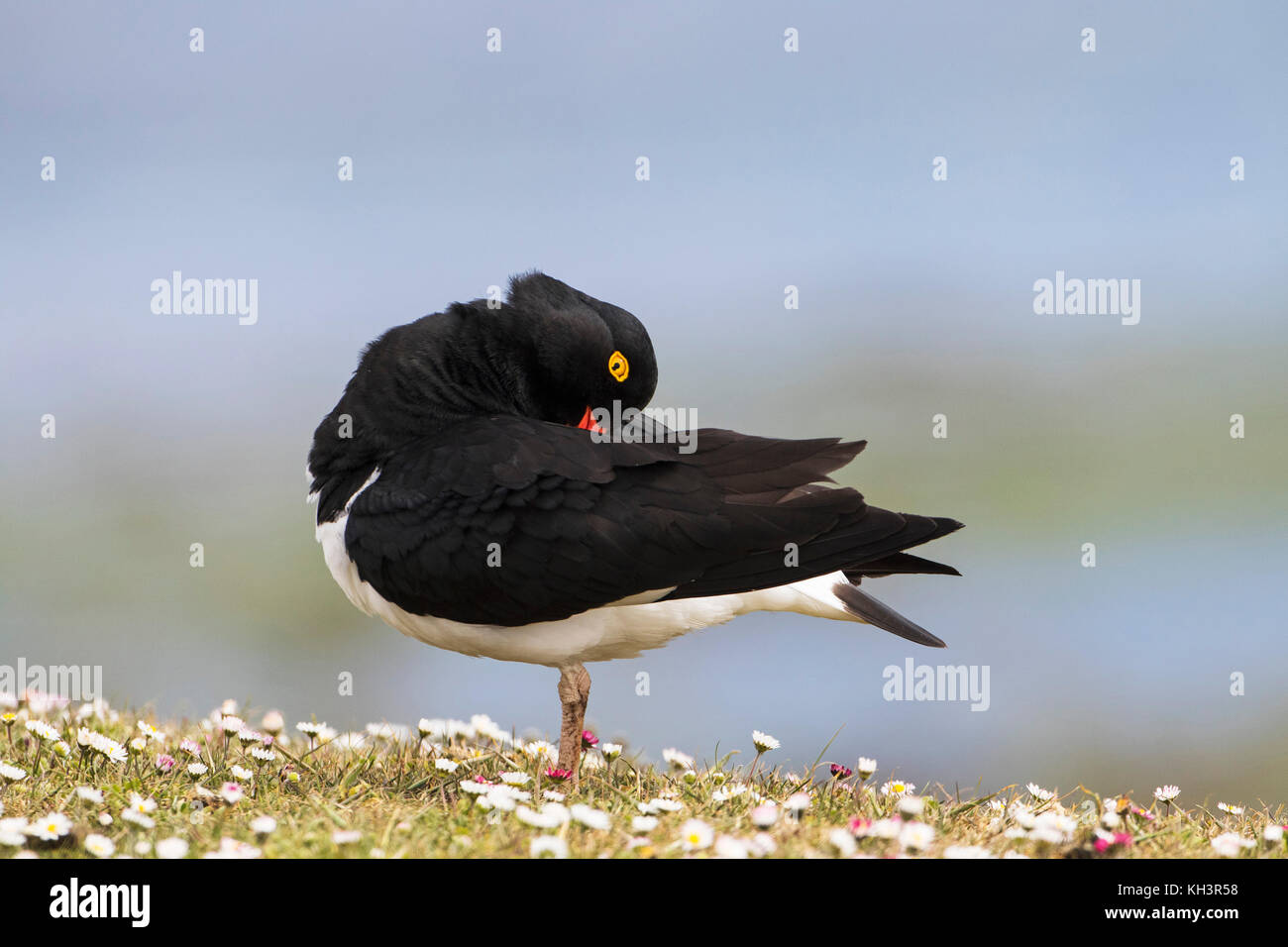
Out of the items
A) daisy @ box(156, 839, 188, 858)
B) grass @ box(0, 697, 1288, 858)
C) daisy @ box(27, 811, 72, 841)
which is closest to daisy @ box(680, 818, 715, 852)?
grass @ box(0, 697, 1288, 858)

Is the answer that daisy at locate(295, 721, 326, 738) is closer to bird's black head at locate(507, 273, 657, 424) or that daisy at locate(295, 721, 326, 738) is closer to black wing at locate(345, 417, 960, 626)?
black wing at locate(345, 417, 960, 626)

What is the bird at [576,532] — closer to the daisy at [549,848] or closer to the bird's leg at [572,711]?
the bird's leg at [572,711]

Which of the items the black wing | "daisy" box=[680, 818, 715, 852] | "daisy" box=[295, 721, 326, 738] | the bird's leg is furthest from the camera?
"daisy" box=[295, 721, 326, 738]

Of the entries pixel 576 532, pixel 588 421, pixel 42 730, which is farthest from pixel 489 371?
pixel 42 730

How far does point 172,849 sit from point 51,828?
0.61 metres

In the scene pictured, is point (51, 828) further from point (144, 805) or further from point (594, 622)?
point (594, 622)

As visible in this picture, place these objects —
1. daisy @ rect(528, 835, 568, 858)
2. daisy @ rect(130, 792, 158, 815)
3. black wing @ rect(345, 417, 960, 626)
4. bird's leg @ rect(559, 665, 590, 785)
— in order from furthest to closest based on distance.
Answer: bird's leg @ rect(559, 665, 590, 785) < black wing @ rect(345, 417, 960, 626) < daisy @ rect(130, 792, 158, 815) < daisy @ rect(528, 835, 568, 858)

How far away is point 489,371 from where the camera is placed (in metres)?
6.41

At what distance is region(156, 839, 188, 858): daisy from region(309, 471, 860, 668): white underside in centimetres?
190

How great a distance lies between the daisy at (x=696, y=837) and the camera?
3893 millimetres

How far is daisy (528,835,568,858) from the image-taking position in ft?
12.1

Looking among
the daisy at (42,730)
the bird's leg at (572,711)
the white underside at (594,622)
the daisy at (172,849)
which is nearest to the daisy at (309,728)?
the white underside at (594,622)
